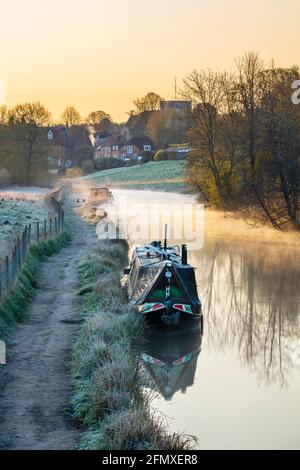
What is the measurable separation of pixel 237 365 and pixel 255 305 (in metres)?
6.96

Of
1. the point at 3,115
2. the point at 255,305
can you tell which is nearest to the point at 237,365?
the point at 255,305

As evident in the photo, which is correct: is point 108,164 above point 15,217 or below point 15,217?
above

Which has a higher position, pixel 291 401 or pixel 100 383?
pixel 100 383

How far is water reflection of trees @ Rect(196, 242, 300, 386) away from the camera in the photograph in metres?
19.0

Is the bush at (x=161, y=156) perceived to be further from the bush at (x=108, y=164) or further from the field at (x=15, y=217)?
the field at (x=15, y=217)

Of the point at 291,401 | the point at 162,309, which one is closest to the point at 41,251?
the point at 162,309

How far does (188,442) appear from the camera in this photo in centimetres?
1276

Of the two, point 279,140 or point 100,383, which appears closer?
point 100,383

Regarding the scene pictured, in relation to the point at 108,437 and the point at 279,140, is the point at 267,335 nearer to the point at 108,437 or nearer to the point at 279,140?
the point at 108,437

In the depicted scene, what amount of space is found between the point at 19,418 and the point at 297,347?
30.3 ft

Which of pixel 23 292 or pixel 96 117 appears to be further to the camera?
pixel 96 117

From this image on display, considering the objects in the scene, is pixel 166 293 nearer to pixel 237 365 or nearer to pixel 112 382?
pixel 237 365

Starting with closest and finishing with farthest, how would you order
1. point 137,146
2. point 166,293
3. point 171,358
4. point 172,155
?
point 171,358 < point 166,293 < point 172,155 < point 137,146

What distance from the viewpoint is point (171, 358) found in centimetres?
1869
